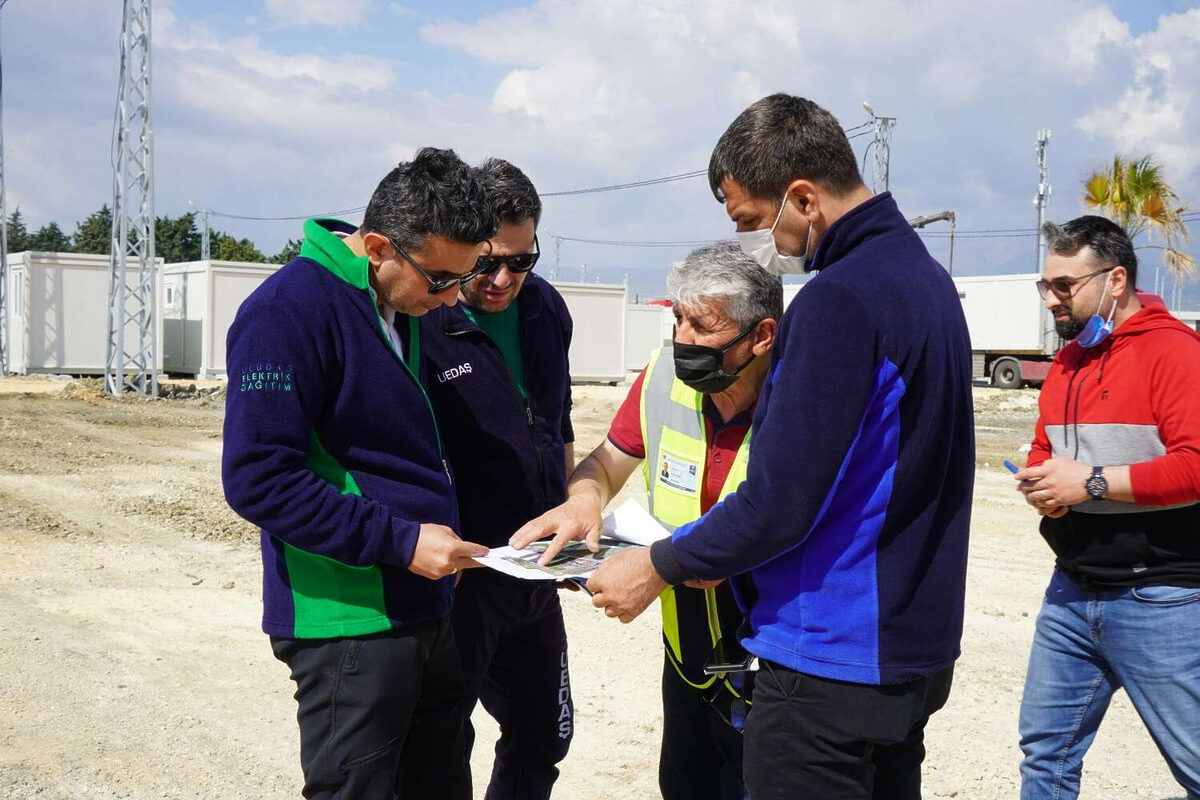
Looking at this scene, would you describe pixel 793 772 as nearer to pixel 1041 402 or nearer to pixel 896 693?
pixel 896 693

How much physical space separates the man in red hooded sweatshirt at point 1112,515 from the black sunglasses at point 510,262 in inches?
69.8

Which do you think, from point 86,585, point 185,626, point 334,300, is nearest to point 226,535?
point 86,585

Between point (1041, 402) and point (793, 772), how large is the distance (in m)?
2.10

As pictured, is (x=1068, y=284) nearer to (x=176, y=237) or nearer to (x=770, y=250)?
(x=770, y=250)

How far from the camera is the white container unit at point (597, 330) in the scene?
1199 inches

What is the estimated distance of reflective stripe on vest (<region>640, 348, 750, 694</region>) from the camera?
301 cm

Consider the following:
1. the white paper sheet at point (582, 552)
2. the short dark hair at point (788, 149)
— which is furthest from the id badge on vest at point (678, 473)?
the short dark hair at point (788, 149)

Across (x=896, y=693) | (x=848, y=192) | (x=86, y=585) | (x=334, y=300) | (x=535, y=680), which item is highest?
(x=848, y=192)

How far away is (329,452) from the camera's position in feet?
8.56

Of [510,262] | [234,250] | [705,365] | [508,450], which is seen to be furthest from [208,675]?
[234,250]

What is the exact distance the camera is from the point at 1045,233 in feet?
12.1

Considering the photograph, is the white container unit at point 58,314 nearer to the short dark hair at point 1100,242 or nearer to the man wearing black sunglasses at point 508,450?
the man wearing black sunglasses at point 508,450

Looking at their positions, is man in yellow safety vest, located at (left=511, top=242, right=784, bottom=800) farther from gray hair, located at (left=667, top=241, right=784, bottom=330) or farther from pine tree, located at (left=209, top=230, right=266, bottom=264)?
pine tree, located at (left=209, top=230, right=266, bottom=264)

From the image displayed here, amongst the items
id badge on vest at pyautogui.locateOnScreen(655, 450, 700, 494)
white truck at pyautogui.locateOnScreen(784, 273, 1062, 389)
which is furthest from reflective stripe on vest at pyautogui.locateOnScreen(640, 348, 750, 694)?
white truck at pyautogui.locateOnScreen(784, 273, 1062, 389)
